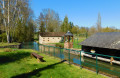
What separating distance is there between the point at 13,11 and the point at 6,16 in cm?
436

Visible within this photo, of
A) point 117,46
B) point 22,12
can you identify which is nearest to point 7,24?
point 22,12

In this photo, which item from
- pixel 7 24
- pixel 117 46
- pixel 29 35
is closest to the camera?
pixel 117 46

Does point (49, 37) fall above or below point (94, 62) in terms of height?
above

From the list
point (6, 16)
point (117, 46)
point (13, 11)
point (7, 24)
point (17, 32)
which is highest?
point (13, 11)

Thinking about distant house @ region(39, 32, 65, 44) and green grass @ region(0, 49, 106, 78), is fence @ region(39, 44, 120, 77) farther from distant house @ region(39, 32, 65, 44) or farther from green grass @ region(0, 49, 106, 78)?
distant house @ region(39, 32, 65, 44)

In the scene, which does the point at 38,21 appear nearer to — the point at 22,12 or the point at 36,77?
the point at 22,12

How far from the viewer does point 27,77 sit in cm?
511

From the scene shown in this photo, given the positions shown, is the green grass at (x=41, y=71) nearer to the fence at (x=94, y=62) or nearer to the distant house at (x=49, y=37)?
the fence at (x=94, y=62)

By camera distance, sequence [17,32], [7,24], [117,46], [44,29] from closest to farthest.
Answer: [117,46] < [7,24] < [17,32] < [44,29]

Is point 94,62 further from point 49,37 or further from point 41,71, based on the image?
point 49,37

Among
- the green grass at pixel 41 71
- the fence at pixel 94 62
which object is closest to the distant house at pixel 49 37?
the fence at pixel 94 62

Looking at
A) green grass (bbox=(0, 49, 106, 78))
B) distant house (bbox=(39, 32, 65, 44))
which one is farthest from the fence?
distant house (bbox=(39, 32, 65, 44))

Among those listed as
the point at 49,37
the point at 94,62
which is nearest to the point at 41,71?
the point at 94,62

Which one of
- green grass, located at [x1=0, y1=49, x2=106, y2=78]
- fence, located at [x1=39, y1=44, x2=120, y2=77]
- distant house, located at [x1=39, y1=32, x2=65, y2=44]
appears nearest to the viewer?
green grass, located at [x1=0, y1=49, x2=106, y2=78]
